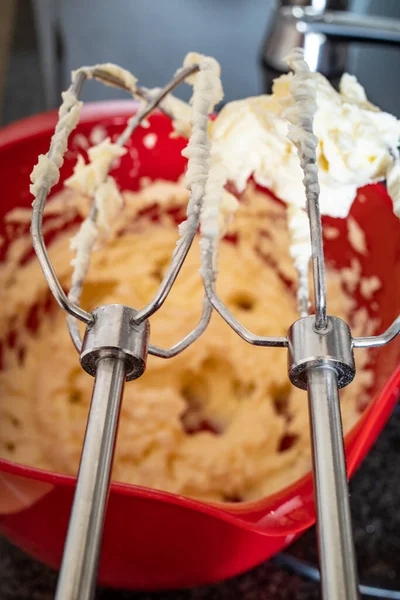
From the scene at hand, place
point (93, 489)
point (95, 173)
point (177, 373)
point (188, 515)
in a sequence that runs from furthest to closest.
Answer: point (177, 373) → point (95, 173) → point (188, 515) → point (93, 489)

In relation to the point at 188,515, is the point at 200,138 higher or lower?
higher

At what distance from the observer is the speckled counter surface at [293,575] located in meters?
0.50

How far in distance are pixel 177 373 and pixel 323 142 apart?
0.37 m

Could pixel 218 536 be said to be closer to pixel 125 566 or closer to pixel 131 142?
pixel 125 566

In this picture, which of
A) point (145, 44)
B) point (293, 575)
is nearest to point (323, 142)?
point (293, 575)

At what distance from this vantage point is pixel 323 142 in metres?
0.39

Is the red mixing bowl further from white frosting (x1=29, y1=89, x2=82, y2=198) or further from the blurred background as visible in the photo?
the blurred background

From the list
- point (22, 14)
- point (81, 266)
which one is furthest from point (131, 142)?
point (22, 14)

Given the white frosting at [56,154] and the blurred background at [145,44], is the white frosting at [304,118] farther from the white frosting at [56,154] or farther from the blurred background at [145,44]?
the blurred background at [145,44]

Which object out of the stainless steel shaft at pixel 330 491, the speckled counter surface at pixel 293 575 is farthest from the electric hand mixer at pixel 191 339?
the speckled counter surface at pixel 293 575

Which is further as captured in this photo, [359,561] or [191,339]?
[359,561]

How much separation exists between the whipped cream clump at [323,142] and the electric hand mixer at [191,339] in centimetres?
7

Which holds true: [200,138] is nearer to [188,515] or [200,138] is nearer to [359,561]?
[188,515]

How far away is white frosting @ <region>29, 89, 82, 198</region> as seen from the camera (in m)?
0.30
